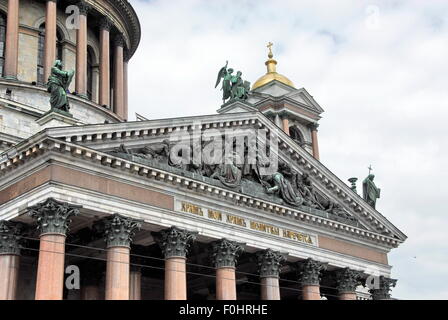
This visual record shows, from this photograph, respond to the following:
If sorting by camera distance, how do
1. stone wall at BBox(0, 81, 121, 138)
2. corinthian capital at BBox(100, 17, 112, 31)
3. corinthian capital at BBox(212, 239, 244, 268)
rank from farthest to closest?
corinthian capital at BBox(100, 17, 112, 31), stone wall at BBox(0, 81, 121, 138), corinthian capital at BBox(212, 239, 244, 268)

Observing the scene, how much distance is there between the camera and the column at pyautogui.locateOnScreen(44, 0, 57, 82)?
32.7m

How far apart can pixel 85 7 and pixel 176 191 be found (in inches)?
662

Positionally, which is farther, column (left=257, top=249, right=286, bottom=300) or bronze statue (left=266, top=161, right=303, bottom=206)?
bronze statue (left=266, top=161, right=303, bottom=206)

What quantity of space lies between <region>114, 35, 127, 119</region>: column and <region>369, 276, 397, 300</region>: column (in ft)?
50.8

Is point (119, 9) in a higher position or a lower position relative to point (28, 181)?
higher

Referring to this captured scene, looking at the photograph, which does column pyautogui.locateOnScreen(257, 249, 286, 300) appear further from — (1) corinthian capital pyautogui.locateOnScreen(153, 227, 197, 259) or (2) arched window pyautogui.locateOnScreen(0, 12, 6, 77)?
(2) arched window pyautogui.locateOnScreen(0, 12, 6, 77)

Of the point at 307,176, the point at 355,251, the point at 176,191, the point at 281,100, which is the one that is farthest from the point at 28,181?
the point at 281,100

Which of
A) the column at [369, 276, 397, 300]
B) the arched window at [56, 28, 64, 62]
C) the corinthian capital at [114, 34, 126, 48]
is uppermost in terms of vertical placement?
the corinthian capital at [114, 34, 126, 48]

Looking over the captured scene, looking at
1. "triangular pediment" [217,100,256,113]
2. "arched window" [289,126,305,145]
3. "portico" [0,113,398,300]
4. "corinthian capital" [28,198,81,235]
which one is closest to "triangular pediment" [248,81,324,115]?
"arched window" [289,126,305,145]

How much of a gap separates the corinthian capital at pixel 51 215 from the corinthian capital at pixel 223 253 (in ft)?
19.4

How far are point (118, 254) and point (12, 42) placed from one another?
1514 cm

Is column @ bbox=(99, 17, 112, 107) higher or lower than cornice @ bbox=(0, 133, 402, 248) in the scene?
higher

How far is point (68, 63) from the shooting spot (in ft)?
116

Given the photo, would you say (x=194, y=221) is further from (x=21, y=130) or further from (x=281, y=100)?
(x=281, y=100)
